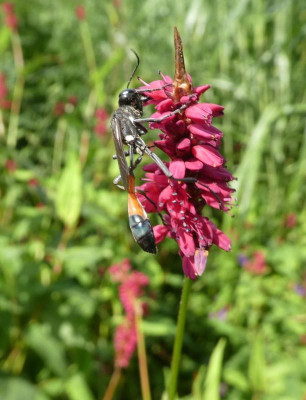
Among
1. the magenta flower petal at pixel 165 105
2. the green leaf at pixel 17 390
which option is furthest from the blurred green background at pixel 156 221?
the magenta flower petal at pixel 165 105

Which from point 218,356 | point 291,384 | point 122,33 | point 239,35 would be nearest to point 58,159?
point 122,33

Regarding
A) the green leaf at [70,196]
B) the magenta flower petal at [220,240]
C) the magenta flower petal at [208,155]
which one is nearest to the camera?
the magenta flower petal at [208,155]

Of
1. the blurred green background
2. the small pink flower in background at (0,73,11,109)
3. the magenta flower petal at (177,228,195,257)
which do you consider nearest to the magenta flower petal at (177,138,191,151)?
the magenta flower petal at (177,228,195,257)

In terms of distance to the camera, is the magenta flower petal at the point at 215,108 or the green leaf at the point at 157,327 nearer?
the magenta flower petal at the point at 215,108

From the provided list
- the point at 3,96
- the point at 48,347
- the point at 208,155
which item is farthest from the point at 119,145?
the point at 3,96

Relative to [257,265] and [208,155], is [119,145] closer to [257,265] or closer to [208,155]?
[208,155]

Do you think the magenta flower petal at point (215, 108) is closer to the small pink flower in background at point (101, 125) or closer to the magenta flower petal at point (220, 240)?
the magenta flower petal at point (220, 240)

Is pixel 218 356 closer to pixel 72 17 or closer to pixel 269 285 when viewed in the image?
pixel 269 285

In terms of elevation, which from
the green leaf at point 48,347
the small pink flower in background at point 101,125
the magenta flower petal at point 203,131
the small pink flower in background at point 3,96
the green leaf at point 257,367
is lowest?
the green leaf at point 48,347
